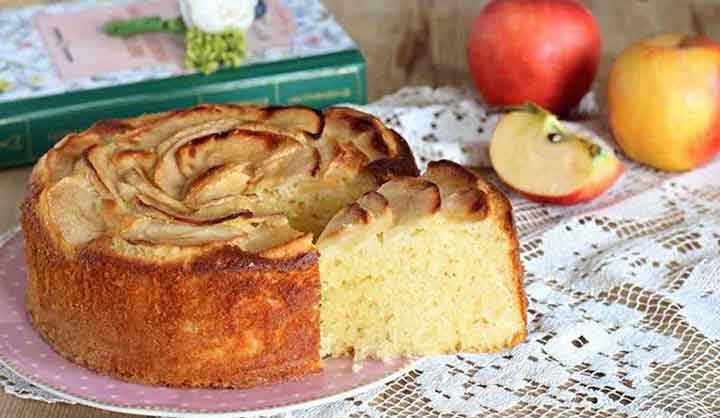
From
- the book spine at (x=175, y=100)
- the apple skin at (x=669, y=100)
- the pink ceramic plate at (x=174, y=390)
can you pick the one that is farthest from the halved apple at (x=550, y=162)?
the pink ceramic plate at (x=174, y=390)

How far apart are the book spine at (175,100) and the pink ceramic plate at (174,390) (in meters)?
0.71

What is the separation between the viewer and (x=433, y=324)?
195 centimetres

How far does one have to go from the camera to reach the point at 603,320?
214 cm

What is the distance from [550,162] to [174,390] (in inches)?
36.4

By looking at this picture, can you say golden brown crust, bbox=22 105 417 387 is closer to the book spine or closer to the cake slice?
the cake slice

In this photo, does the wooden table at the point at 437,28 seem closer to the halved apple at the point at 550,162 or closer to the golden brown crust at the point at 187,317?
the halved apple at the point at 550,162

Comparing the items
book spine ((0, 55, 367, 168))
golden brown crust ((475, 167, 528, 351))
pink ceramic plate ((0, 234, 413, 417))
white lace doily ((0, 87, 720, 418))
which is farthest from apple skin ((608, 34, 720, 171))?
pink ceramic plate ((0, 234, 413, 417))

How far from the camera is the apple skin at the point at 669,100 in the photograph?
8.23 ft

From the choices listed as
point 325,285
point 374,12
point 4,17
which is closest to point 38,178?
point 325,285

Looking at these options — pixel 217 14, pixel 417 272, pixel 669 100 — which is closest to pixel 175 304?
pixel 417 272

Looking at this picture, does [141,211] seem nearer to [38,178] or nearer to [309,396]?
[38,178]

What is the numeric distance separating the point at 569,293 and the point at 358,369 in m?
0.48

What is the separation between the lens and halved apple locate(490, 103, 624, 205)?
245cm

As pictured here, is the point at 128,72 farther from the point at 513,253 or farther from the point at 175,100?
the point at 513,253
